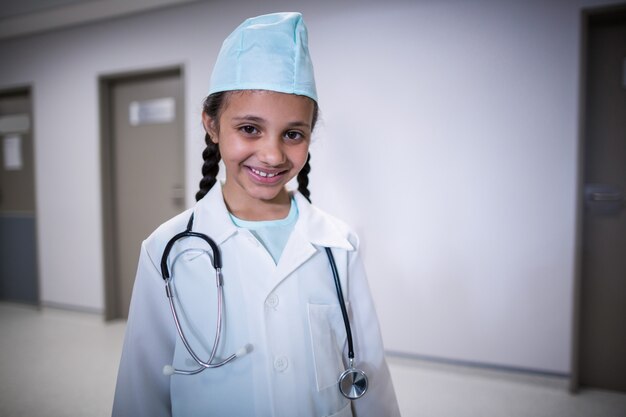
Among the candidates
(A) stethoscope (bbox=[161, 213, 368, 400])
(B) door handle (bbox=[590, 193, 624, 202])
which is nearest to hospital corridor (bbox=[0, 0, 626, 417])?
(B) door handle (bbox=[590, 193, 624, 202])

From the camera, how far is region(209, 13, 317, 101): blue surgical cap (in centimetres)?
58

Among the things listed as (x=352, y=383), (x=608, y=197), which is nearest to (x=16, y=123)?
(x=352, y=383)

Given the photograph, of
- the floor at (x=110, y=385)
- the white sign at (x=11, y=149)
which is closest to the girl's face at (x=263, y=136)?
the floor at (x=110, y=385)

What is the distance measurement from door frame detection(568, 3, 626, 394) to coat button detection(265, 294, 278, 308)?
1.56 metres

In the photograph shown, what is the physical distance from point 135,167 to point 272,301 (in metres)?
1.68

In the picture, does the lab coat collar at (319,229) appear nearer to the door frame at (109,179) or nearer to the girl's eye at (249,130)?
the girl's eye at (249,130)

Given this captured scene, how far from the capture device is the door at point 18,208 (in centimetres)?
246

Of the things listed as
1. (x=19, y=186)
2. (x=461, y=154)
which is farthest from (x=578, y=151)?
(x=19, y=186)

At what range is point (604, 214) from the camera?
5.46 ft

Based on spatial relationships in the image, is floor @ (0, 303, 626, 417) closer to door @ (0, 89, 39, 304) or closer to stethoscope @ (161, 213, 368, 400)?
door @ (0, 89, 39, 304)

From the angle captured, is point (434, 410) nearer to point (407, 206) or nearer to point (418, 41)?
point (407, 206)

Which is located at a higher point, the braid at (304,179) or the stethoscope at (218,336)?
the braid at (304,179)

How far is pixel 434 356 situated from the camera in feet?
6.13

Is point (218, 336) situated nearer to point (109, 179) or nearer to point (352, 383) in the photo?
point (352, 383)
